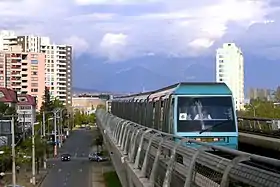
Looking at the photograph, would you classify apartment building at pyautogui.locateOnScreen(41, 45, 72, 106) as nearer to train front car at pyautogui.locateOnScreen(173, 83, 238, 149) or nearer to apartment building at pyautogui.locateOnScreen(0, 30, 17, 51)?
apartment building at pyautogui.locateOnScreen(0, 30, 17, 51)

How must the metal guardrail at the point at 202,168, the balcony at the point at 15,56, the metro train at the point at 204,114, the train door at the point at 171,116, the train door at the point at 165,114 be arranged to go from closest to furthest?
the metal guardrail at the point at 202,168, the metro train at the point at 204,114, the train door at the point at 171,116, the train door at the point at 165,114, the balcony at the point at 15,56

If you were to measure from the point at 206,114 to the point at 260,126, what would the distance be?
16070mm

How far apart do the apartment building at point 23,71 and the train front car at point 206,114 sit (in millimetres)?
134600

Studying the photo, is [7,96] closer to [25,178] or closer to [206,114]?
[25,178]

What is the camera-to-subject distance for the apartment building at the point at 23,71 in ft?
498

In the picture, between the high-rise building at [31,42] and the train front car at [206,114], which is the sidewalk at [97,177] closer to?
the train front car at [206,114]

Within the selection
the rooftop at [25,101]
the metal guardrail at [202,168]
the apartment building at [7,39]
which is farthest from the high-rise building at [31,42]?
the metal guardrail at [202,168]

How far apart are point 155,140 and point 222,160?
6088mm

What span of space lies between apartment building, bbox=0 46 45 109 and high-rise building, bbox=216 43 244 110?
51505 mm

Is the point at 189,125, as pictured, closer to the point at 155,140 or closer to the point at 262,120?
the point at 155,140

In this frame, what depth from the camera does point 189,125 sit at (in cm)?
1808

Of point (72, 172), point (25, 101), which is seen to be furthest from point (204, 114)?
point (25, 101)

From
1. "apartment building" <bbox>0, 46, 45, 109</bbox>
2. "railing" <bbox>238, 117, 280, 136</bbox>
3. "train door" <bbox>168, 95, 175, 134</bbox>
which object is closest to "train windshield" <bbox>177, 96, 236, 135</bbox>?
"train door" <bbox>168, 95, 175, 134</bbox>

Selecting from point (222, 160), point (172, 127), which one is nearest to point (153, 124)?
point (172, 127)
